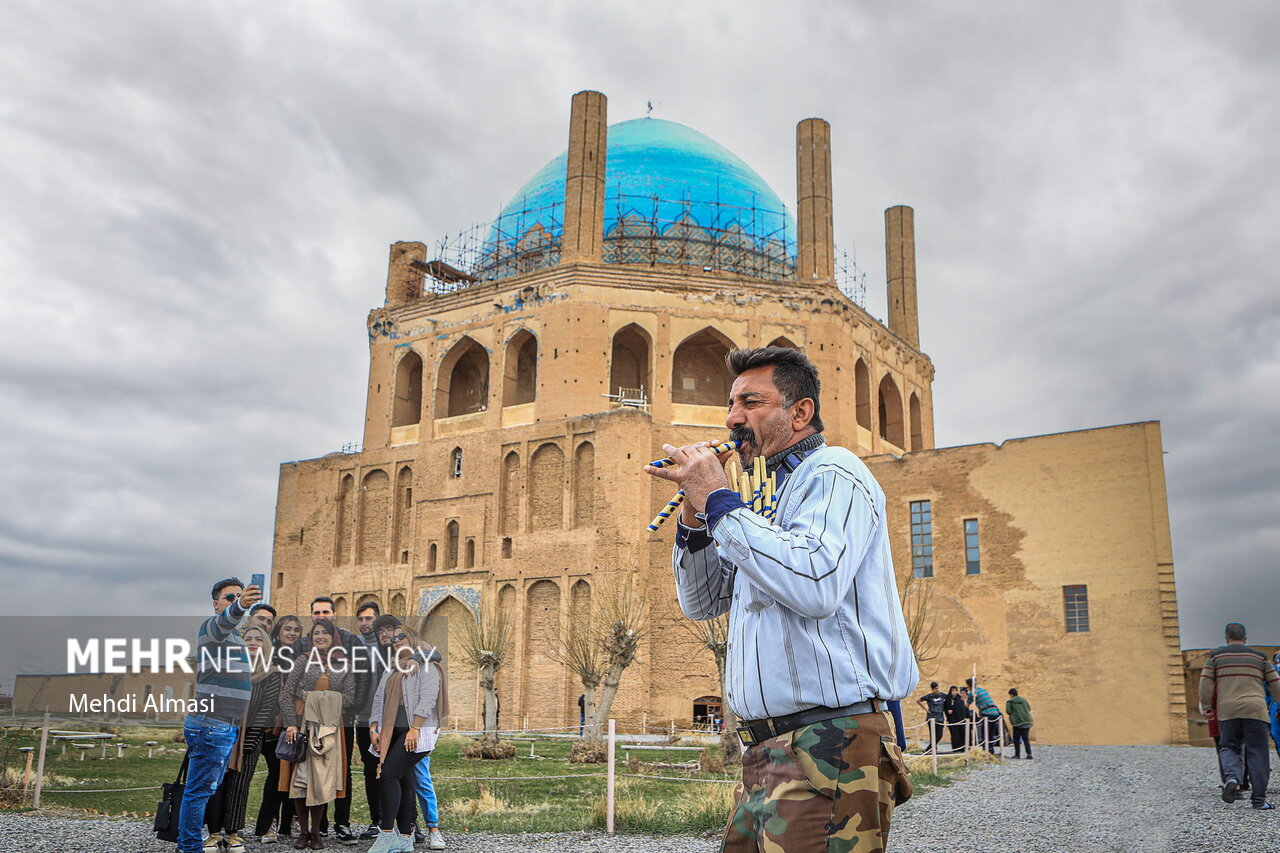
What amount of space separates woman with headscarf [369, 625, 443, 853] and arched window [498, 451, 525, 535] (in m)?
20.9

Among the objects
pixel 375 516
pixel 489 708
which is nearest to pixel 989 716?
pixel 489 708

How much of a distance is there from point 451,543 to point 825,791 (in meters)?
Result: 27.6

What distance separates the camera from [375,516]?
101 ft

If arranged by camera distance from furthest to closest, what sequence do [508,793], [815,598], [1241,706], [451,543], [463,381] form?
[463,381], [451,543], [508,793], [1241,706], [815,598]

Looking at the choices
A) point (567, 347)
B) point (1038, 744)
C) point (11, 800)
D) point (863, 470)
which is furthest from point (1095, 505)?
point (863, 470)

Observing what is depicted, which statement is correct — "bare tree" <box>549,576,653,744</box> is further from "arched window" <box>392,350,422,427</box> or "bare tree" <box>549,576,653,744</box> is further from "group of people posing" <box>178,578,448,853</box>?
"group of people posing" <box>178,578,448,853</box>

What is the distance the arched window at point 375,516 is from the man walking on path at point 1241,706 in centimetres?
2398

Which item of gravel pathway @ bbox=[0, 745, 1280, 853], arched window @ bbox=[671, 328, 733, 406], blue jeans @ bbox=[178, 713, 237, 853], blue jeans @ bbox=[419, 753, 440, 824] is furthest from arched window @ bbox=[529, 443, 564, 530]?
blue jeans @ bbox=[178, 713, 237, 853]

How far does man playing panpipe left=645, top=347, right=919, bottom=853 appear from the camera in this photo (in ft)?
7.90

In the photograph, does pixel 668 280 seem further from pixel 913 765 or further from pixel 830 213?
pixel 913 765

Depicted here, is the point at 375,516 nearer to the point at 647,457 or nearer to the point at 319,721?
the point at 647,457

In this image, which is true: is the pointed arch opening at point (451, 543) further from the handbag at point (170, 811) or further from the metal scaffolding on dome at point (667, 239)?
the handbag at point (170, 811)

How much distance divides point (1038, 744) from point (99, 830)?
19.4 meters

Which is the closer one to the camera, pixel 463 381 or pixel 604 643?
pixel 604 643
